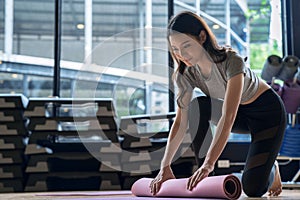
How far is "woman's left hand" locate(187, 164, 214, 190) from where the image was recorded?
184cm

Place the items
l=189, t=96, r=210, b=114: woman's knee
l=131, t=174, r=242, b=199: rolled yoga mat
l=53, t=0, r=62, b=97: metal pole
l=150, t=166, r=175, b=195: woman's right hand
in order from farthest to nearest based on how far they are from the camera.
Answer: l=53, t=0, r=62, b=97: metal pole → l=189, t=96, r=210, b=114: woman's knee → l=150, t=166, r=175, b=195: woman's right hand → l=131, t=174, r=242, b=199: rolled yoga mat

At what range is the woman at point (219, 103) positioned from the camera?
78.5 inches

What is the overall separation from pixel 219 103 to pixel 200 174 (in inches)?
22.2

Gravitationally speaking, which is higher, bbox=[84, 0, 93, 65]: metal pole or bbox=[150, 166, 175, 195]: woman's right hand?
bbox=[84, 0, 93, 65]: metal pole

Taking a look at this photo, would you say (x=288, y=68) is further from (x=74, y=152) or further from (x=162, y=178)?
(x=162, y=178)

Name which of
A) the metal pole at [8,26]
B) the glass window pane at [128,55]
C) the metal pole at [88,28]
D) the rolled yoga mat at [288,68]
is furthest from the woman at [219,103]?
the metal pole at [8,26]

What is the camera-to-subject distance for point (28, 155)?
4203 mm

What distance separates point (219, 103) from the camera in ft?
7.65

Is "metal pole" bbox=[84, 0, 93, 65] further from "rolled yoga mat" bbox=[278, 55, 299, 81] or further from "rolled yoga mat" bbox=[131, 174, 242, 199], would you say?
"rolled yoga mat" bbox=[131, 174, 242, 199]

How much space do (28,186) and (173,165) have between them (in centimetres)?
128

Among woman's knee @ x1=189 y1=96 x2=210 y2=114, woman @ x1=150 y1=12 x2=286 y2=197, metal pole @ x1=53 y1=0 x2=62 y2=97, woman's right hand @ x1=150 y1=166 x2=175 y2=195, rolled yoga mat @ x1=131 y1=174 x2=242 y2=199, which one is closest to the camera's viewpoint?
rolled yoga mat @ x1=131 y1=174 x2=242 y2=199

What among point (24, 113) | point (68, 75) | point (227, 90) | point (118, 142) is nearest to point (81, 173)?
point (118, 142)

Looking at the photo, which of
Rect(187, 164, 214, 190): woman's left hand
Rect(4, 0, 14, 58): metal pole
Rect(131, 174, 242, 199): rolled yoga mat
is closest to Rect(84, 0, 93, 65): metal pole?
Rect(4, 0, 14, 58): metal pole

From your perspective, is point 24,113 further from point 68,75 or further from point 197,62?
point 197,62
